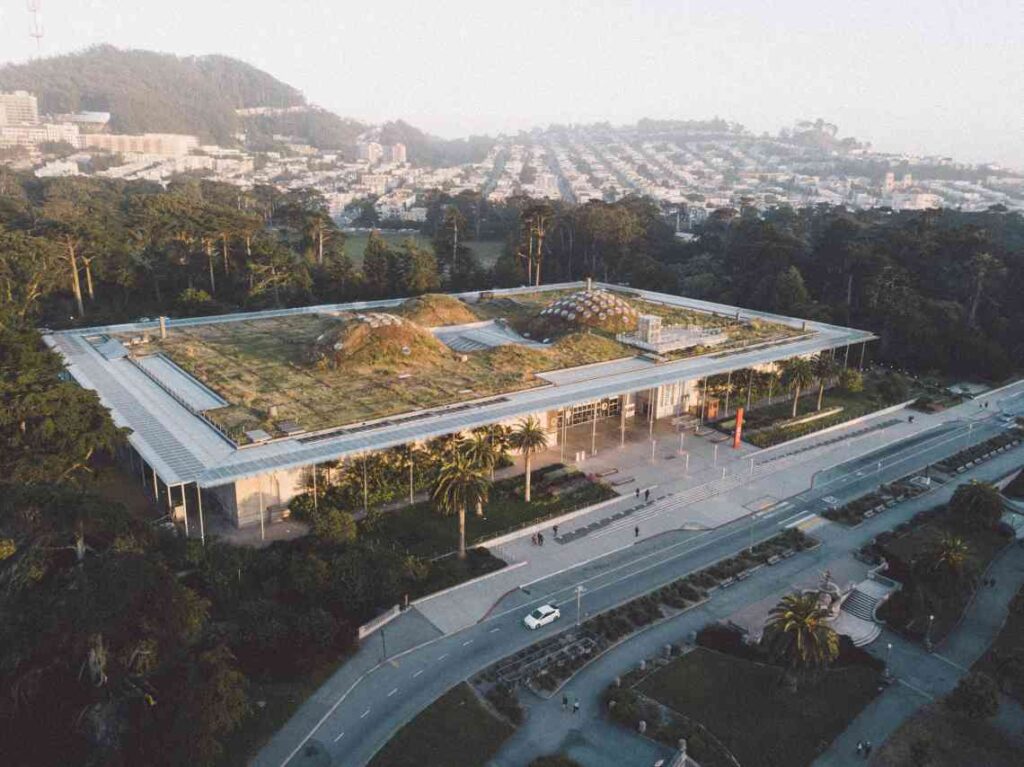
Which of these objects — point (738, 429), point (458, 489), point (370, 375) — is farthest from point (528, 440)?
point (738, 429)

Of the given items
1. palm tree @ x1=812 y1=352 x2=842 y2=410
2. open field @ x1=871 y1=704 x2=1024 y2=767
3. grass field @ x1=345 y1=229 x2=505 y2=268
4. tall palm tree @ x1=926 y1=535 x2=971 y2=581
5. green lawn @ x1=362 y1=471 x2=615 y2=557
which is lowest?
open field @ x1=871 y1=704 x2=1024 y2=767

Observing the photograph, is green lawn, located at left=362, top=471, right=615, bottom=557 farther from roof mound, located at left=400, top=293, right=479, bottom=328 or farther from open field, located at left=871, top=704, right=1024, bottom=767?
roof mound, located at left=400, top=293, right=479, bottom=328

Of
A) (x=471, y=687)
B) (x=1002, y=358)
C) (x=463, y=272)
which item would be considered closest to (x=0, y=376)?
(x=471, y=687)

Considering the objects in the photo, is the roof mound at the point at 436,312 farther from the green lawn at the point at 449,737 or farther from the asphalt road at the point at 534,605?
the green lawn at the point at 449,737

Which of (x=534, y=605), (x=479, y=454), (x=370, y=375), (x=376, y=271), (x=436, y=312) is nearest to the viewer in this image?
(x=534, y=605)

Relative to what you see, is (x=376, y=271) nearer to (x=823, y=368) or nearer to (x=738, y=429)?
(x=738, y=429)

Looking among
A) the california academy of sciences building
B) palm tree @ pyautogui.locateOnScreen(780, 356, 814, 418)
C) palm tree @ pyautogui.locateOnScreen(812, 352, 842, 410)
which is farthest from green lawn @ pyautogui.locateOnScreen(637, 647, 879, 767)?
palm tree @ pyautogui.locateOnScreen(812, 352, 842, 410)
